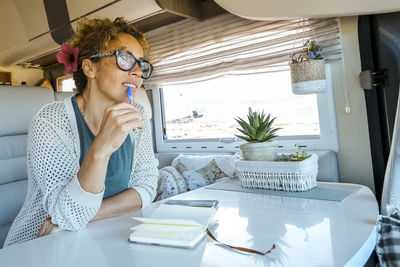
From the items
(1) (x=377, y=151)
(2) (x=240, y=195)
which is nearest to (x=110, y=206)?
(2) (x=240, y=195)

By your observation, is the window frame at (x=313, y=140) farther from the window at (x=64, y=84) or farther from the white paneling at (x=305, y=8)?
the window at (x=64, y=84)

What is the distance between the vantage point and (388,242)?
734 mm

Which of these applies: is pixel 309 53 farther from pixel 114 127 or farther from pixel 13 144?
pixel 13 144

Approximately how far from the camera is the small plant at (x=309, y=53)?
1656mm

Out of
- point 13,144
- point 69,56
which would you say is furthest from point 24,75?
point 69,56

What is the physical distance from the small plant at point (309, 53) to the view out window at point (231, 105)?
0.92 feet

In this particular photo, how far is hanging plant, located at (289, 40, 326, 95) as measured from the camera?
1631mm

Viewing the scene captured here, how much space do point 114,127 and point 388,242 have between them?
726mm

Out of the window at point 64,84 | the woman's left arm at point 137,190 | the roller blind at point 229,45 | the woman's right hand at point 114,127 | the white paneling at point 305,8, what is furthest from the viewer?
the window at point 64,84

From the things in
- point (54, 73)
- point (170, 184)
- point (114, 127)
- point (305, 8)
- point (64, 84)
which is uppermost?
point (54, 73)

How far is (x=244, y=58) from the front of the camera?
7.02 feet

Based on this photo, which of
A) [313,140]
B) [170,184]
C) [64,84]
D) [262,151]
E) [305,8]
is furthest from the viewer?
[64,84]

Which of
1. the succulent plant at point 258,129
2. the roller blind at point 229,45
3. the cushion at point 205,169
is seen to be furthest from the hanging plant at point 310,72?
the cushion at point 205,169

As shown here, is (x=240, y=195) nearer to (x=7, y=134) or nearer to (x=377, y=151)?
(x=377, y=151)
